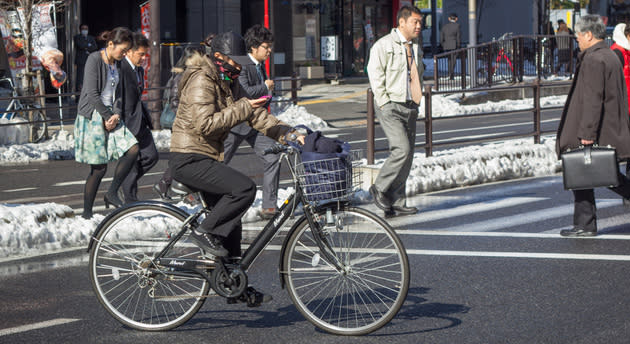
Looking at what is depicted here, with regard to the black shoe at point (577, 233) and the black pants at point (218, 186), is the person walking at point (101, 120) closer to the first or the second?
the black pants at point (218, 186)

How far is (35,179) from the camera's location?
13109 mm

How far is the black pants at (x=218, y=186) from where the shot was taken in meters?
5.25

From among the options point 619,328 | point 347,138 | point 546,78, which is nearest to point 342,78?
point 546,78

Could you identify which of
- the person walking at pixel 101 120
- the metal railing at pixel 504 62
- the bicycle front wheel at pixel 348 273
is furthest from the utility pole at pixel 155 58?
the bicycle front wheel at pixel 348 273

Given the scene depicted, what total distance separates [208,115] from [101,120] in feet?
13.2

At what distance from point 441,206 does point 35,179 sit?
236 inches

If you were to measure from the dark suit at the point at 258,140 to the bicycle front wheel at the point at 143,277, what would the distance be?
3.31m

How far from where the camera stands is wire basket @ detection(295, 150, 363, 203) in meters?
4.91

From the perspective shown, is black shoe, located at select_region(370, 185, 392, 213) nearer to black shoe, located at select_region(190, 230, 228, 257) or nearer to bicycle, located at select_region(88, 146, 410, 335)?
bicycle, located at select_region(88, 146, 410, 335)

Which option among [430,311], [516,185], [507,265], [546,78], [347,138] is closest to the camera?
[430,311]

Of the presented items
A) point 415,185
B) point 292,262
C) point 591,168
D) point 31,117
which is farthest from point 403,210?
point 31,117

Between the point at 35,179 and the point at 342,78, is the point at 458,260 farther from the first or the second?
the point at 342,78

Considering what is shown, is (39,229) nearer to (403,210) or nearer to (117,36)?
(117,36)

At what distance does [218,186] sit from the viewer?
5.29 meters
